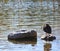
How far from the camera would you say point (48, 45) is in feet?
36.6

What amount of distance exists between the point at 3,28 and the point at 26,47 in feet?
13.1

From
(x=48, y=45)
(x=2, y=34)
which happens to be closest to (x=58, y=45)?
(x=48, y=45)

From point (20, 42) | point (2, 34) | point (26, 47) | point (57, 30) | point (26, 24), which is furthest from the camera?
point (26, 24)

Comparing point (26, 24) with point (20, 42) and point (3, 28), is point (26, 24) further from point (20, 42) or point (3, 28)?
point (20, 42)

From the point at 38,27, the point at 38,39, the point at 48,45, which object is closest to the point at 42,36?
the point at 38,39

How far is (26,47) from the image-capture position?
11055 mm

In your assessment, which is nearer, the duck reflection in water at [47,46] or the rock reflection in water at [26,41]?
the duck reflection in water at [47,46]

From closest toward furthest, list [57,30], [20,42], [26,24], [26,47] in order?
[26,47] < [20,42] < [57,30] < [26,24]

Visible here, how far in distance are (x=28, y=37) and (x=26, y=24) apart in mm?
3662

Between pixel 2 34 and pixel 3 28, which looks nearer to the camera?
pixel 2 34

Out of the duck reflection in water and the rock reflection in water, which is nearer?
the duck reflection in water

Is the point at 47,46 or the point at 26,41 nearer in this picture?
the point at 47,46

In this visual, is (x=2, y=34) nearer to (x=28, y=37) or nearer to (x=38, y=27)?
(x=28, y=37)

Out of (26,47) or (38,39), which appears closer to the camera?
(26,47)
